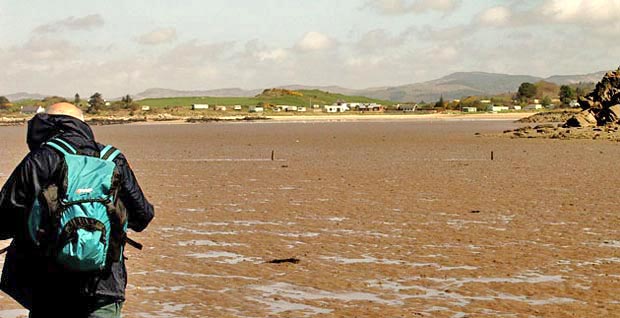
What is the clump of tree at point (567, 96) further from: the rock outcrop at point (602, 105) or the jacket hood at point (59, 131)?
the jacket hood at point (59, 131)

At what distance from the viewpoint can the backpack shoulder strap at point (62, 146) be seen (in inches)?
183

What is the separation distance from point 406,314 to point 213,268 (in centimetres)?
329

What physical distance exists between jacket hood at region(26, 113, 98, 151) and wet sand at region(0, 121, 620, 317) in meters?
4.34

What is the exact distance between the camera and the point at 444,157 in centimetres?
3359

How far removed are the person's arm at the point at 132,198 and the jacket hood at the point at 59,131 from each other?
0.59 ft

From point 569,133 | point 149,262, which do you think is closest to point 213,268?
point 149,262

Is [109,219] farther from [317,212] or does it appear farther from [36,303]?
[317,212]

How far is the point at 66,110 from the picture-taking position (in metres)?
4.84

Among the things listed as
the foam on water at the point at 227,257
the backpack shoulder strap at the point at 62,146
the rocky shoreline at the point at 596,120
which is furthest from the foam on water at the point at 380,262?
the rocky shoreline at the point at 596,120

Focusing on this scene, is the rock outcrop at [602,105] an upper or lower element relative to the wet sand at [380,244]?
upper

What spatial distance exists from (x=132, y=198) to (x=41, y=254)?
547 mm

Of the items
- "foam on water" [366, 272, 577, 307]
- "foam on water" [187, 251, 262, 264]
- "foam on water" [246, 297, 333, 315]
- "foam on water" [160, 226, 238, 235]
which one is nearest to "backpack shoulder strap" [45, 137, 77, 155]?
"foam on water" [246, 297, 333, 315]

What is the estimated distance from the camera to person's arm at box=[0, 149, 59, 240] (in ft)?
15.2

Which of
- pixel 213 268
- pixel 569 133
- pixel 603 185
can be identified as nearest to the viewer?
pixel 213 268
